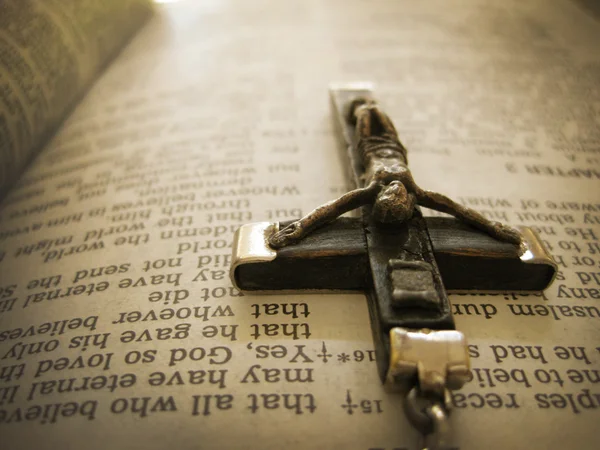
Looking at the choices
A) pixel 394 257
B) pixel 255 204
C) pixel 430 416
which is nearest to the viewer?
pixel 430 416

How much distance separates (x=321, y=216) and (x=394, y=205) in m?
0.16

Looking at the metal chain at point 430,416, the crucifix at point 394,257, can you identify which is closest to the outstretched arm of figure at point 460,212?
the crucifix at point 394,257

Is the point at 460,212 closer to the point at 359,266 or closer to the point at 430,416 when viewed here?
the point at 359,266

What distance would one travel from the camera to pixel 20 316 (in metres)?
1.08

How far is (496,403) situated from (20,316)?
1075 mm

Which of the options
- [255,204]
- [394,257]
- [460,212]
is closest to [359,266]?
[394,257]

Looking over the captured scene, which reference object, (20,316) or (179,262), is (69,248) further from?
(179,262)

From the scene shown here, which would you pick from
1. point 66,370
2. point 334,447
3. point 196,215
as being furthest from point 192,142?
point 334,447

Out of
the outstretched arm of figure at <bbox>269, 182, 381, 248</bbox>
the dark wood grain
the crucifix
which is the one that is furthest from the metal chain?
the outstretched arm of figure at <bbox>269, 182, 381, 248</bbox>

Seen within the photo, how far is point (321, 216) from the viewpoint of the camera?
103cm

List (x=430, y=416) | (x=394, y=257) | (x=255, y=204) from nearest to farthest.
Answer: (x=430, y=416) < (x=394, y=257) < (x=255, y=204)

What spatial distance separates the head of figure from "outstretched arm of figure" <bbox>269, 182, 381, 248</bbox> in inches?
1.5

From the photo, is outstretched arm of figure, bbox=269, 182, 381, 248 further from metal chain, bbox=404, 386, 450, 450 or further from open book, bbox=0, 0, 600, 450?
metal chain, bbox=404, 386, 450, 450

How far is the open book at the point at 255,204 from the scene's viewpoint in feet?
2.86
